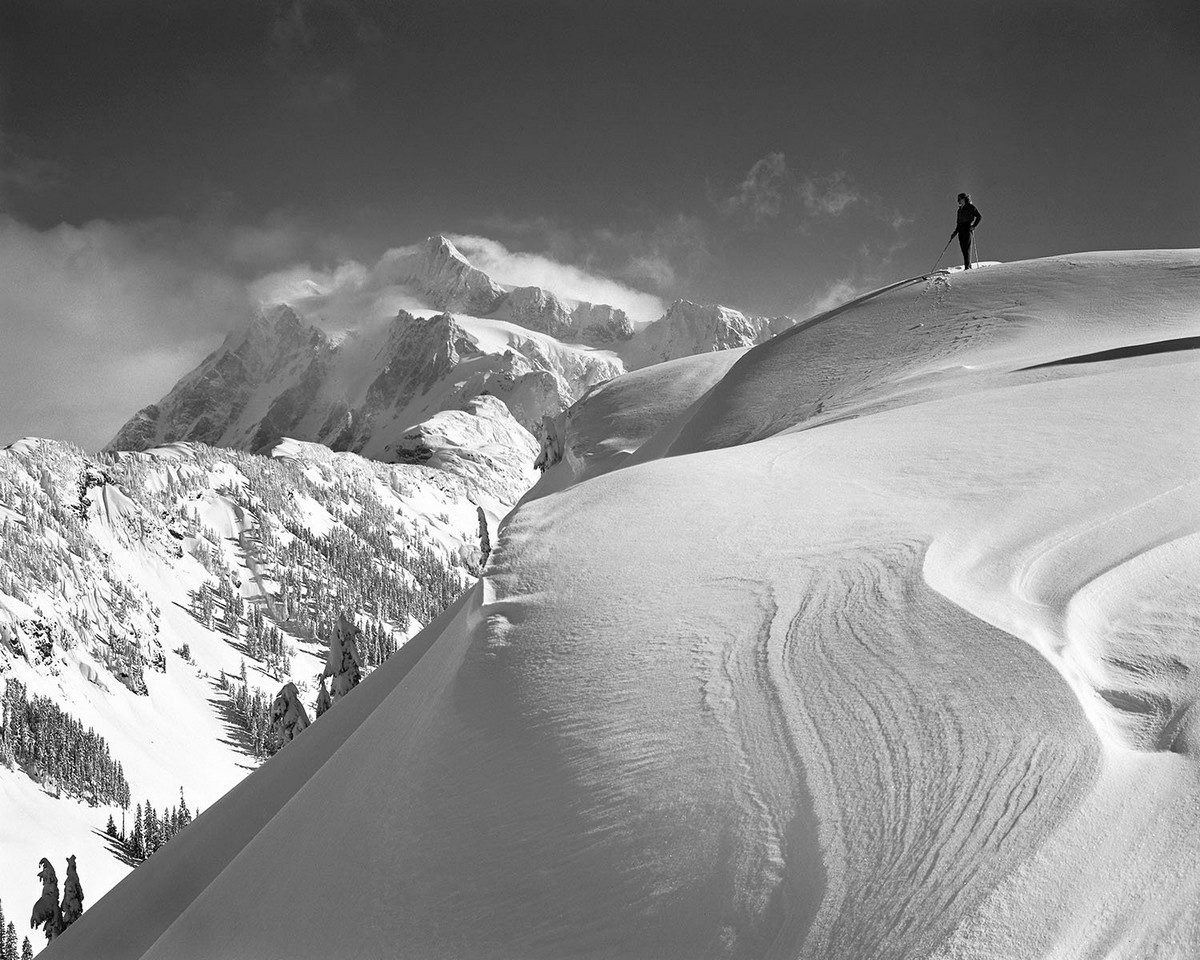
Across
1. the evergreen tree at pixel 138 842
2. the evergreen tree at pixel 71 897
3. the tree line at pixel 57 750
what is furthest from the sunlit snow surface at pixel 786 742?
the tree line at pixel 57 750

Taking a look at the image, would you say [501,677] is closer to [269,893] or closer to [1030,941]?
[269,893]

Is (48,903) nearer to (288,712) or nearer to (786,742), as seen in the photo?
(288,712)

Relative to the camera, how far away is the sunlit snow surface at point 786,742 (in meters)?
2.64

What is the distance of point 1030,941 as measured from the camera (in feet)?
Result: 7.63

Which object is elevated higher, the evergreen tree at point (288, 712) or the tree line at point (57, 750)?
the tree line at point (57, 750)

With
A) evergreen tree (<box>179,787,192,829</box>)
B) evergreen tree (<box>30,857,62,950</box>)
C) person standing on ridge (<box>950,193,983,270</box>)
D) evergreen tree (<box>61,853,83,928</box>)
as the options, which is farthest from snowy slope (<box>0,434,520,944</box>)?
person standing on ridge (<box>950,193,983,270</box>)

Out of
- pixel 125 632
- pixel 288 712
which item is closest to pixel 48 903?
pixel 288 712

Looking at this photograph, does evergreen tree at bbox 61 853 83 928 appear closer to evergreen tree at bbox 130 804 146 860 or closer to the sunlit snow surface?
the sunlit snow surface

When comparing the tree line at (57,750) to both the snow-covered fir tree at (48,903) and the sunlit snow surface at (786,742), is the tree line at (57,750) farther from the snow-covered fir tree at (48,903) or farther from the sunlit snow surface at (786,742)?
the sunlit snow surface at (786,742)

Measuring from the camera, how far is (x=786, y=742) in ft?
11.0

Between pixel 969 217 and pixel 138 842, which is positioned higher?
pixel 969 217

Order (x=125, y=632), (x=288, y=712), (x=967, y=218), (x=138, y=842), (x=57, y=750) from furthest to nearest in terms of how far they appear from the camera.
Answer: (x=125, y=632), (x=57, y=750), (x=138, y=842), (x=288, y=712), (x=967, y=218)

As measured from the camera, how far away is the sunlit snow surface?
2645 millimetres

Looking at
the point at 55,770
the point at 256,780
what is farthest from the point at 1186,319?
the point at 55,770
